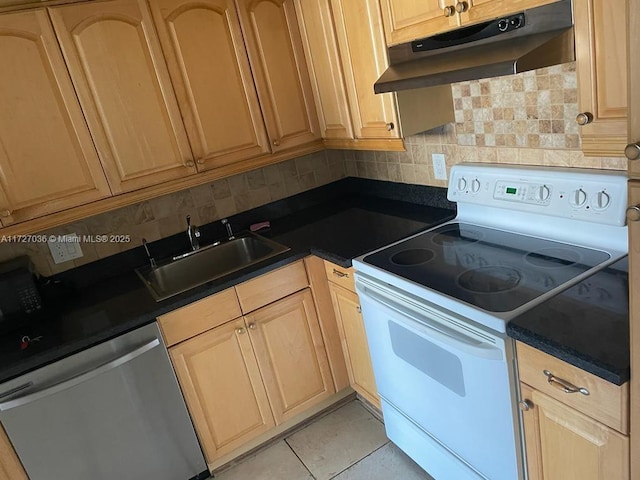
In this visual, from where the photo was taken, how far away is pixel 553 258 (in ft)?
4.99

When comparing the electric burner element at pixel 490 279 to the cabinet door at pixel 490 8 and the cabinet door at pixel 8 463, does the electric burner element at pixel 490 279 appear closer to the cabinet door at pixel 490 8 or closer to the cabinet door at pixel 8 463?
the cabinet door at pixel 490 8

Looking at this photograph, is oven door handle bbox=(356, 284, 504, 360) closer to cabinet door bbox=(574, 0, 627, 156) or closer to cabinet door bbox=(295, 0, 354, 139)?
cabinet door bbox=(574, 0, 627, 156)

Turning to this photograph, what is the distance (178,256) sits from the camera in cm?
236

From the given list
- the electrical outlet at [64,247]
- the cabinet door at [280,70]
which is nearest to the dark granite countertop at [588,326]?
the cabinet door at [280,70]

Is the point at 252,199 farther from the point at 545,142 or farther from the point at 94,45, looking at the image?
the point at 545,142

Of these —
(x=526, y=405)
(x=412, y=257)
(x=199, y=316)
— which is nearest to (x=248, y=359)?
(x=199, y=316)

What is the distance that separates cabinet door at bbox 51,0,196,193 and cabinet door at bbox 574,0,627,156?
1.52 metres

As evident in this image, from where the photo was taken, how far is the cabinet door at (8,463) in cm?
164

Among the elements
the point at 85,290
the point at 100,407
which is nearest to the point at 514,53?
the point at 100,407

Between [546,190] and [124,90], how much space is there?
162 centimetres

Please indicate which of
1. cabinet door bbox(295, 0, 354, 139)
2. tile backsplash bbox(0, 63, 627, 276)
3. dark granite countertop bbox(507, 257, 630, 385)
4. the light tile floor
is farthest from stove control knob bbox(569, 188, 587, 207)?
the light tile floor

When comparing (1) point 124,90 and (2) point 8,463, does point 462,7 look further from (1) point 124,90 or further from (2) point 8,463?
(2) point 8,463

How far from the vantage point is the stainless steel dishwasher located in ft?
5.43

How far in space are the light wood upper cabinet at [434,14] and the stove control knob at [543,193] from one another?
1.90 feet
